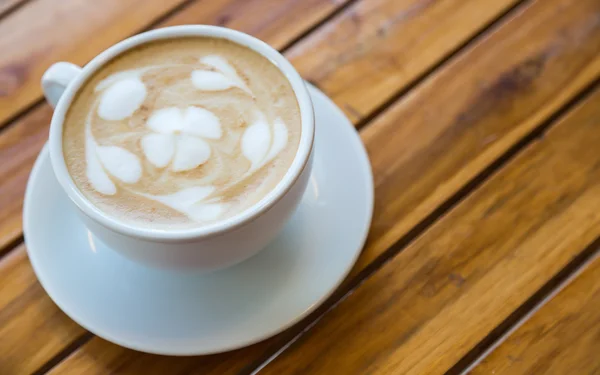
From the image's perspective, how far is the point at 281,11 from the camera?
88cm

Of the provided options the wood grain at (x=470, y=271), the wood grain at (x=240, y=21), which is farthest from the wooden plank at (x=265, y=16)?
the wood grain at (x=470, y=271)

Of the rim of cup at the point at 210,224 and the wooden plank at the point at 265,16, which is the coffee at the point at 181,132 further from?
the wooden plank at the point at 265,16

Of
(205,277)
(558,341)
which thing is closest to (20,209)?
(205,277)

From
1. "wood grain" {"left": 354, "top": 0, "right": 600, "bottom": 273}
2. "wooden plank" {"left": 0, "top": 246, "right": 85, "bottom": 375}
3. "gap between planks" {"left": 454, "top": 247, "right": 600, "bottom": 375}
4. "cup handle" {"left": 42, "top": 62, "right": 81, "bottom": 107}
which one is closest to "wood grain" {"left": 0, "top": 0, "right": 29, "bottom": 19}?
"cup handle" {"left": 42, "top": 62, "right": 81, "bottom": 107}

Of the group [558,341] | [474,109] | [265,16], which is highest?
[265,16]

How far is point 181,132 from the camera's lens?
24.5 inches

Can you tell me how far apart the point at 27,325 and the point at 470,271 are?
0.48 metres

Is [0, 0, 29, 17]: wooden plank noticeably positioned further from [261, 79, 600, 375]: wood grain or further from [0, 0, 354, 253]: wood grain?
[261, 79, 600, 375]: wood grain

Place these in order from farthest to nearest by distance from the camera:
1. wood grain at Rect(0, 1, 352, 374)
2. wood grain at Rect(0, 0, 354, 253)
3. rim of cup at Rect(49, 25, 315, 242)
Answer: wood grain at Rect(0, 0, 354, 253), wood grain at Rect(0, 1, 352, 374), rim of cup at Rect(49, 25, 315, 242)

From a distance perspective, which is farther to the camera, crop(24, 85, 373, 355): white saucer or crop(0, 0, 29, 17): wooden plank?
crop(0, 0, 29, 17): wooden plank

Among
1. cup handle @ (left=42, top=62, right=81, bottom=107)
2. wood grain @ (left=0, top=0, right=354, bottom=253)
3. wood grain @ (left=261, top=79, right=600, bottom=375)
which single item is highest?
cup handle @ (left=42, top=62, right=81, bottom=107)

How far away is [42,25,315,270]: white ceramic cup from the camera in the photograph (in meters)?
0.56

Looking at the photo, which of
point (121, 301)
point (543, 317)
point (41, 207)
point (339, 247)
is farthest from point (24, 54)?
point (543, 317)

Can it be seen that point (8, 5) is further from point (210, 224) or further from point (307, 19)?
point (210, 224)
